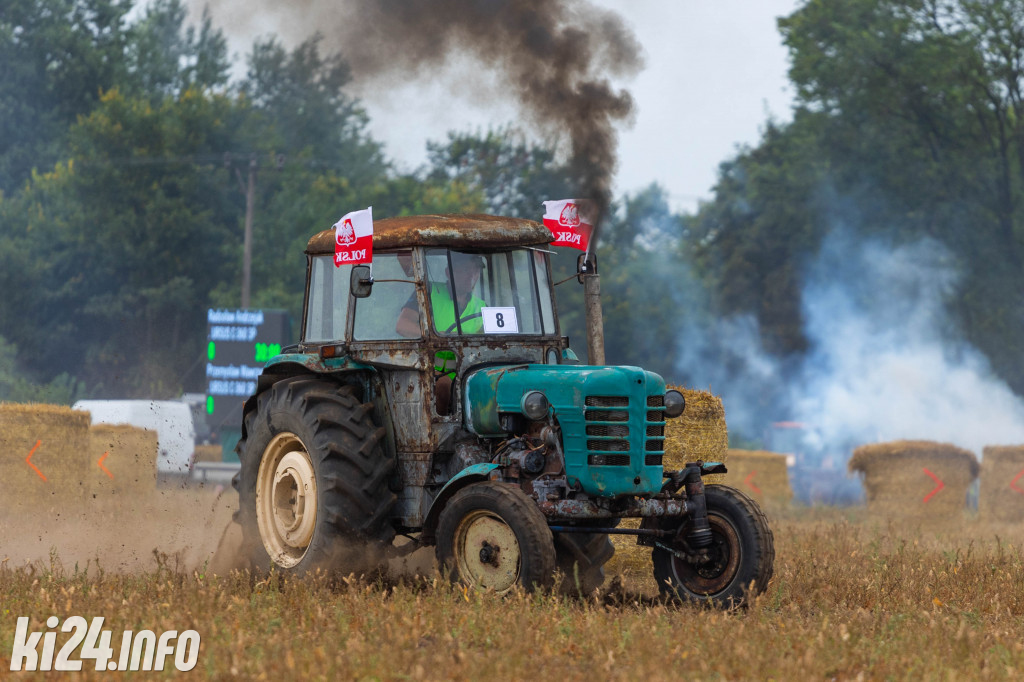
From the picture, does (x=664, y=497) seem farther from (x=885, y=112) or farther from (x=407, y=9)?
(x=885, y=112)

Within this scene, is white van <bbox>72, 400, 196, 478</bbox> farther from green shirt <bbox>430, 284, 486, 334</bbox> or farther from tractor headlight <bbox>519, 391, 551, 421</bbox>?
tractor headlight <bbox>519, 391, 551, 421</bbox>

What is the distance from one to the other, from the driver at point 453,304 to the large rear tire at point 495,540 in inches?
51.9

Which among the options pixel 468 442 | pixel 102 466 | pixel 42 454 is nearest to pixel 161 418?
pixel 102 466

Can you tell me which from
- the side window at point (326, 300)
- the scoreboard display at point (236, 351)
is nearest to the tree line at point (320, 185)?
the scoreboard display at point (236, 351)

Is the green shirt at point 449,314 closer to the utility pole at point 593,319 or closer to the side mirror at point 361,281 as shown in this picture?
the side mirror at point 361,281

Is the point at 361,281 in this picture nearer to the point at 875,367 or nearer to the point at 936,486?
the point at 936,486

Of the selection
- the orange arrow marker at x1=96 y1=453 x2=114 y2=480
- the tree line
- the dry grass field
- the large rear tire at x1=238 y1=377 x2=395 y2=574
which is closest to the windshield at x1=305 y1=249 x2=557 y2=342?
the large rear tire at x1=238 y1=377 x2=395 y2=574

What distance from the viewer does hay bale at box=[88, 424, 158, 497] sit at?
19891mm

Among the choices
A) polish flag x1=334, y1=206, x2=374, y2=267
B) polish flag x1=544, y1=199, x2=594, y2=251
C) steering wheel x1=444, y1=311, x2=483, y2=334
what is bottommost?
steering wheel x1=444, y1=311, x2=483, y2=334

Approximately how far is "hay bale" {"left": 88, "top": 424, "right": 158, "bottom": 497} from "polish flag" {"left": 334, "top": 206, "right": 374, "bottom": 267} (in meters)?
10.6

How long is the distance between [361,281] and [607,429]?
1.89 metres

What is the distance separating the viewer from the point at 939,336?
39.0 m

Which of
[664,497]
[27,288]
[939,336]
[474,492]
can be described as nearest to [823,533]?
[664,497]

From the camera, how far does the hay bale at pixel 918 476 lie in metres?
22.2
